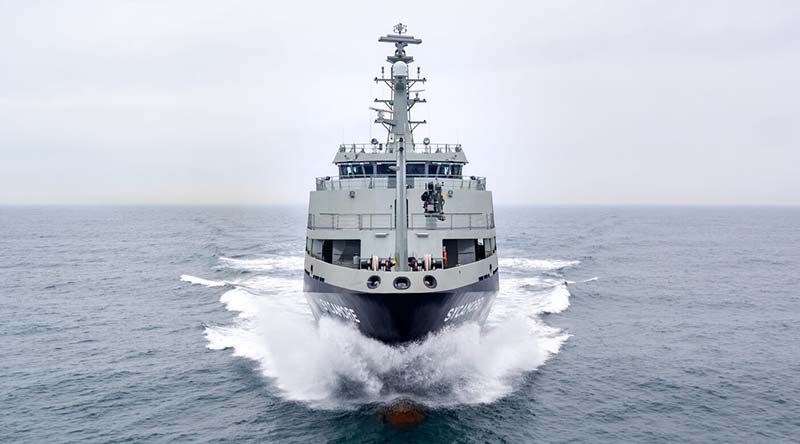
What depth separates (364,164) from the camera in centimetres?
2856

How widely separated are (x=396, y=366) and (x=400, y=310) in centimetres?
271

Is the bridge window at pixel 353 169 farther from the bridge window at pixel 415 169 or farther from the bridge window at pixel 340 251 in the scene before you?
the bridge window at pixel 340 251

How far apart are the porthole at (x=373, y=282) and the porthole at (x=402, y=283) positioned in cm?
64

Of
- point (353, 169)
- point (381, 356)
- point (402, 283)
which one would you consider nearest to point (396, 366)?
point (381, 356)

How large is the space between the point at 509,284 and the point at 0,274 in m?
47.3

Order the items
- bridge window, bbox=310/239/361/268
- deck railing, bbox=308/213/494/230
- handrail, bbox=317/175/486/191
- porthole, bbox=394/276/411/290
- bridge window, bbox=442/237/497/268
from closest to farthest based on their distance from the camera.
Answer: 1. porthole, bbox=394/276/411/290
2. deck railing, bbox=308/213/494/230
3. bridge window, bbox=310/239/361/268
4. bridge window, bbox=442/237/497/268
5. handrail, bbox=317/175/486/191

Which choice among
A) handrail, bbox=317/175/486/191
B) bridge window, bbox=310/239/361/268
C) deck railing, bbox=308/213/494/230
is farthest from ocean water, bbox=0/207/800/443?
handrail, bbox=317/175/486/191

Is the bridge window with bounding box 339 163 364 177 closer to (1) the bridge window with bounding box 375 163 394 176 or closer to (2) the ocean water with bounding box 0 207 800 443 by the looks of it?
(1) the bridge window with bounding box 375 163 394 176

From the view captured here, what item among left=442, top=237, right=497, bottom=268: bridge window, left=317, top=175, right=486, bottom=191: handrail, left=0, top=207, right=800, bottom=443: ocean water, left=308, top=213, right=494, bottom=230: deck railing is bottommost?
left=0, top=207, right=800, bottom=443: ocean water

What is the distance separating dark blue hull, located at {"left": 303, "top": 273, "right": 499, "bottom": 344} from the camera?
19.7 metres

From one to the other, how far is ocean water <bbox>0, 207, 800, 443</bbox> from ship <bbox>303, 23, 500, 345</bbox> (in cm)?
143

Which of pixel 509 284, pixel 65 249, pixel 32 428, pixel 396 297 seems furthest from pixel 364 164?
pixel 65 249

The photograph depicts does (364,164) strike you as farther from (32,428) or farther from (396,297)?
(32,428)

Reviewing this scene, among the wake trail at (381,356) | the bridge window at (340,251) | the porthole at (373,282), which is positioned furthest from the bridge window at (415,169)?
the porthole at (373,282)
